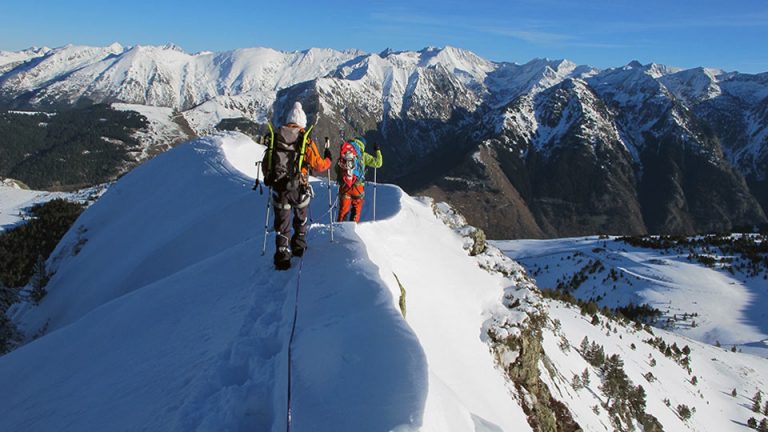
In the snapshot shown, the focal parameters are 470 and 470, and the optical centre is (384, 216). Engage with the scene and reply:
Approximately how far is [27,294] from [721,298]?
86.4 meters

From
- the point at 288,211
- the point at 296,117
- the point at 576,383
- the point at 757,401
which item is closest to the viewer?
the point at 296,117

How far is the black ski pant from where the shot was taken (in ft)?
38.0

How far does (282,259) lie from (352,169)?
16.9ft

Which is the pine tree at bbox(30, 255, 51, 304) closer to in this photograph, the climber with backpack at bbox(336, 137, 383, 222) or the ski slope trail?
the ski slope trail

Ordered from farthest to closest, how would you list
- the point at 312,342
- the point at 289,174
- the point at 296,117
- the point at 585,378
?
the point at 585,378, the point at 296,117, the point at 289,174, the point at 312,342

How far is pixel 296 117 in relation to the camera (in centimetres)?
1166

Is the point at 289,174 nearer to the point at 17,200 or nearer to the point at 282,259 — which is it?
the point at 282,259

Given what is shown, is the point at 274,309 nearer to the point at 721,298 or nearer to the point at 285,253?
the point at 285,253

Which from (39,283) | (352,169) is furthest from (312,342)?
(39,283)

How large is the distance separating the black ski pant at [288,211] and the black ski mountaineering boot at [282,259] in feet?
0.77

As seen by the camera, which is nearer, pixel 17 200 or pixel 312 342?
pixel 312 342

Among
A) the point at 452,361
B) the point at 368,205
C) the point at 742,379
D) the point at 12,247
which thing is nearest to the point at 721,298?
the point at 742,379

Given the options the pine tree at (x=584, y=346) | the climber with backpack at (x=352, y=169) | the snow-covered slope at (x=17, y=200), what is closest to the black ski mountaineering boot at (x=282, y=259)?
the climber with backpack at (x=352, y=169)

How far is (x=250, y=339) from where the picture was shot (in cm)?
828
